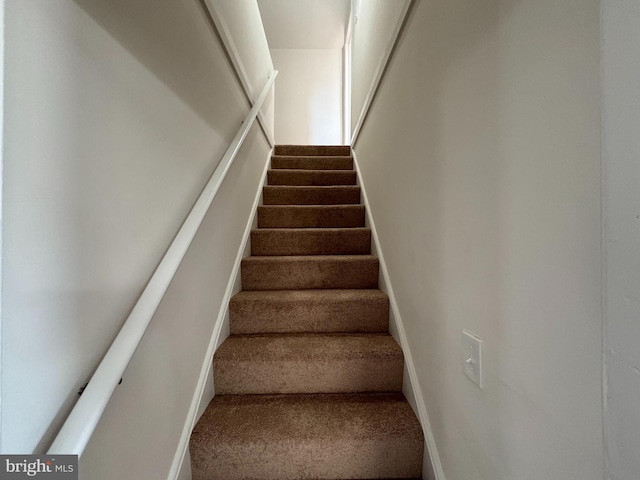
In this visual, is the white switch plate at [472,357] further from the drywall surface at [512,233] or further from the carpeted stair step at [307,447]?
the carpeted stair step at [307,447]

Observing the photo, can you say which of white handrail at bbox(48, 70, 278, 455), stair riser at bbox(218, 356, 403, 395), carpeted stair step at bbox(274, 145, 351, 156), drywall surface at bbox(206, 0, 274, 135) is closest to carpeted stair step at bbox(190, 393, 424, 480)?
stair riser at bbox(218, 356, 403, 395)

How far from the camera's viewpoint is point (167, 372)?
840 millimetres

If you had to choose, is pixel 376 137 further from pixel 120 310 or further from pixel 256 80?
pixel 120 310

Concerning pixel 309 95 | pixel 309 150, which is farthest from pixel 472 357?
pixel 309 95

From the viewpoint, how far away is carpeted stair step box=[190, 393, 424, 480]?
37.4 inches

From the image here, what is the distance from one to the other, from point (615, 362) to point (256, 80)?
2294mm

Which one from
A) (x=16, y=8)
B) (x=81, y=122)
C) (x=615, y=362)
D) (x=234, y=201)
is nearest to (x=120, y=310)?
(x=81, y=122)

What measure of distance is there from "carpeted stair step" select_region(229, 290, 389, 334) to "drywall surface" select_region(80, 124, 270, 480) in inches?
7.1

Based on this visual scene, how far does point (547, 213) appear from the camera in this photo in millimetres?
478

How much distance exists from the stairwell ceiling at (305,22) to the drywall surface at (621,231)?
4.11m

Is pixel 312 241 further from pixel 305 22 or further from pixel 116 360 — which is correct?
pixel 305 22

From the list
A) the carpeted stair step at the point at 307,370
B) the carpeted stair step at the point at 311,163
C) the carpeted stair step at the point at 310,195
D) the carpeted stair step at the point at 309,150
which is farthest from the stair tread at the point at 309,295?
the carpeted stair step at the point at 309,150

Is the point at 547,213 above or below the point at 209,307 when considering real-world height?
above

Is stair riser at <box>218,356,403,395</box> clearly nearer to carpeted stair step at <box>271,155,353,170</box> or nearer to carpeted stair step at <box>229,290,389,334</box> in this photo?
carpeted stair step at <box>229,290,389,334</box>
